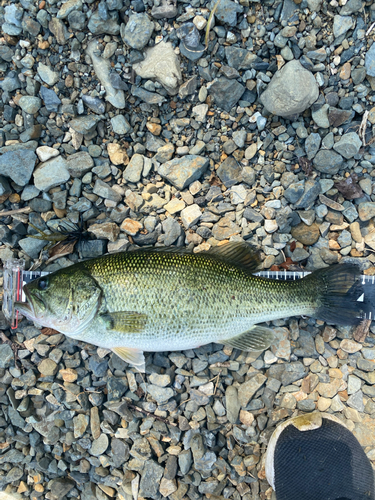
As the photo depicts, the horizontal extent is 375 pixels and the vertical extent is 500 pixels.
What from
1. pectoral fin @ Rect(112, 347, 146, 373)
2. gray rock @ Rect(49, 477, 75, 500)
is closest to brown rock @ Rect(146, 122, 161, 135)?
pectoral fin @ Rect(112, 347, 146, 373)

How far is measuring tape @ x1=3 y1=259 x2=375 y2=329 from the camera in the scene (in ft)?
10.7

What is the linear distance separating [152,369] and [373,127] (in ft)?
11.0

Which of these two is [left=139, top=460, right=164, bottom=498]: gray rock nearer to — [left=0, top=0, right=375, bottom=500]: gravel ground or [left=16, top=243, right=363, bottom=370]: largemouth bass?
[left=0, top=0, right=375, bottom=500]: gravel ground

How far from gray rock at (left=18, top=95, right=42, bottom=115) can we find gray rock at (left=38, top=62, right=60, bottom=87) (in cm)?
22

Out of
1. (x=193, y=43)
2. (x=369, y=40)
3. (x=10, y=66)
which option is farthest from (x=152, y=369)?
(x=369, y=40)

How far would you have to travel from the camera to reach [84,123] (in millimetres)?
3188

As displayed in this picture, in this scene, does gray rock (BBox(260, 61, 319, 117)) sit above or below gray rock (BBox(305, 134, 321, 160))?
above

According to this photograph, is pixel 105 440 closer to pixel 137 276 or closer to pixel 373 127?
pixel 137 276

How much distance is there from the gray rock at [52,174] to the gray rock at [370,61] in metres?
3.16

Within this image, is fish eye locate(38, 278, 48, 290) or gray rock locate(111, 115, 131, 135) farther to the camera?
gray rock locate(111, 115, 131, 135)

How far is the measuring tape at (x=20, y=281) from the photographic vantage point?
3.27 m

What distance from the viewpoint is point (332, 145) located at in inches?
126

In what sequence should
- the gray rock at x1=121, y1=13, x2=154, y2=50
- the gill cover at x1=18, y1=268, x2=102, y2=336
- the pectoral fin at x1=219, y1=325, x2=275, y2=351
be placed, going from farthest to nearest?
the pectoral fin at x1=219, y1=325, x2=275, y2=351 → the gray rock at x1=121, y1=13, x2=154, y2=50 → the gill cover at x1=18, y1=268, x2=102, y2=336

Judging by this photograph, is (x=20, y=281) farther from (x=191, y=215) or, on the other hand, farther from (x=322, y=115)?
(x=322, y=115)
